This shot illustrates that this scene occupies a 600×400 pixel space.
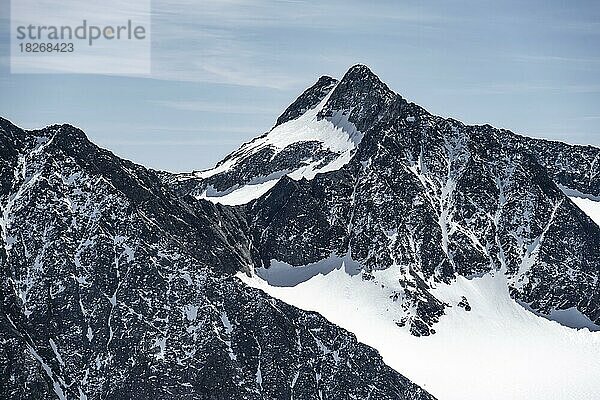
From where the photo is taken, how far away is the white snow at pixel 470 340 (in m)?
170

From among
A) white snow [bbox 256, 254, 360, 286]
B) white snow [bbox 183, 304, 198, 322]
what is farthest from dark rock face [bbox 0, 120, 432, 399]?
white snow [bbox 256, 254, 360, 286]

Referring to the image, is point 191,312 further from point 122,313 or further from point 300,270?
point 300,270

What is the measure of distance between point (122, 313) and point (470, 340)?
267 ft

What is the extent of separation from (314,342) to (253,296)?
1587 cm

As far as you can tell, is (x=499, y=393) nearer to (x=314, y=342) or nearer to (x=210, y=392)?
(x=314, y=342)

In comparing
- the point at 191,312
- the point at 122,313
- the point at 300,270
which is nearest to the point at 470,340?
the point at 300,270

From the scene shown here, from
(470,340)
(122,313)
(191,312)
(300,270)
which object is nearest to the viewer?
(122,313)

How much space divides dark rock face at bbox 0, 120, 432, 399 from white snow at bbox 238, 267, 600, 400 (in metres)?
11.4

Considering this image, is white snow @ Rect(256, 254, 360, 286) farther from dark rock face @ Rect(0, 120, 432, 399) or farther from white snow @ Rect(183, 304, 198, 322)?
white snow @ Rect(183, 304, 198, 322)

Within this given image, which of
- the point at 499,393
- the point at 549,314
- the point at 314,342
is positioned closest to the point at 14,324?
the point at 314,342

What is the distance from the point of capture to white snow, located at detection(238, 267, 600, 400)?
Result: 169500mm

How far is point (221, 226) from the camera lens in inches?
7662

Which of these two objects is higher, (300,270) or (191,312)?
(300,270)

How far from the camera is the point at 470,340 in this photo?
183 m
